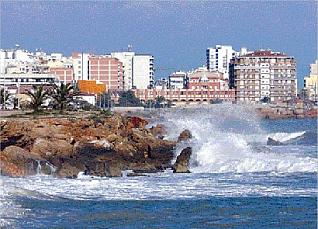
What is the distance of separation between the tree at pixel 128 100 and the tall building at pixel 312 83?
31.6 m

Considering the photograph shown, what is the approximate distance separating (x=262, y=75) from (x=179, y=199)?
356ft

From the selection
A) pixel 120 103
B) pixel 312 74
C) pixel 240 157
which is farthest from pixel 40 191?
pixel 312 74

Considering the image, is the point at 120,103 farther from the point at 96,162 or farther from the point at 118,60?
the point at 96,162

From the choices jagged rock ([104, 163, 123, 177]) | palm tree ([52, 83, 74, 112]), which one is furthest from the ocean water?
palm tree ([52, 83, 74, 112])

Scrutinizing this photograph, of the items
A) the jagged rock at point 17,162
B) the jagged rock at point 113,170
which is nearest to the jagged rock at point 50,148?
the jagged rock at point 17,162

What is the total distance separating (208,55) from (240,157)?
13928 centimetres

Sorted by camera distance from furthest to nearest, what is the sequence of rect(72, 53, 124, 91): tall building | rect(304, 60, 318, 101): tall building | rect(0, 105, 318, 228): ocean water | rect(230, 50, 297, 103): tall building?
1. rect(304, 60, 318, 101): tall building
2. rect(72, 53, 124, 91): tall building
3. rect(230, 50, 297, 103): tall building
4. rect(0, 105, 318, 228): ocean water

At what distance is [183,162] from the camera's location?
26.2 metres

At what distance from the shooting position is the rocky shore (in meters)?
24.2

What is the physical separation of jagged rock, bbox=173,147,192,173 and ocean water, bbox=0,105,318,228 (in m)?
0.31

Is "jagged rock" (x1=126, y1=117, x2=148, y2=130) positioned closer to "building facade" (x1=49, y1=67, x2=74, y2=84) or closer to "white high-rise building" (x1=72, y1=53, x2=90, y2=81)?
"building facade" (x1=49, y1=67, x2=74, y2=84)

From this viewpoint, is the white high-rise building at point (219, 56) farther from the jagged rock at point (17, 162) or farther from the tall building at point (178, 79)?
the jagged rock at point (17, 162)

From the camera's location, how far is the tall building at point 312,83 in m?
140

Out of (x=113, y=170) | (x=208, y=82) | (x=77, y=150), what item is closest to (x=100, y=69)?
(x=208, y=82)
